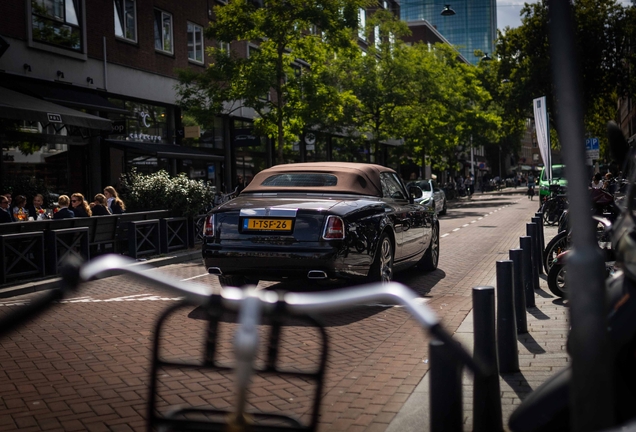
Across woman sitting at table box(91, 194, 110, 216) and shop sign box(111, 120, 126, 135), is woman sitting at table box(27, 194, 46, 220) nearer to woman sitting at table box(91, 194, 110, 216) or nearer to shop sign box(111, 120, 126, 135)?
woman sitting at table box(91, 194, 110, 216)

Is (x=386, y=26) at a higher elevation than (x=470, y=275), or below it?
higher

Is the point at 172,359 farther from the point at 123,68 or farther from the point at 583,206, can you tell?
the point at 123,68

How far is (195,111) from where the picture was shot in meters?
23.4

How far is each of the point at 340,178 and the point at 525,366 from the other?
4.48m

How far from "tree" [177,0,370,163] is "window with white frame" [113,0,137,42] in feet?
6.78

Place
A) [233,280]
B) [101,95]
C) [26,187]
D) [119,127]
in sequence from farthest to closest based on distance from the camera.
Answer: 1. [101,95]
2. [119,127]
3. [26,187]
4. [233,280]

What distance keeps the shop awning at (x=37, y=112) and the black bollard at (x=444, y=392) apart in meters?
13.8

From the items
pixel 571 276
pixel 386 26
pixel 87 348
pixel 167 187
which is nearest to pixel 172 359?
Result: pixel 571 276

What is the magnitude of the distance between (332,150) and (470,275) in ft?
105

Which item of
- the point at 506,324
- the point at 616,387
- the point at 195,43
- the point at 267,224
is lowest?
the point at 506,324

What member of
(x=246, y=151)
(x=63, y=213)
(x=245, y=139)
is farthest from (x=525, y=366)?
(x=246, y=151)

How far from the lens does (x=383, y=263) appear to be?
9.05 meters

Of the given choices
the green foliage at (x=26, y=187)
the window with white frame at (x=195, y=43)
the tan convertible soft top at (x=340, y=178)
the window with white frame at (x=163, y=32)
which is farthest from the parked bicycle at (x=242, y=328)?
the window with white frame at (x=195, y=43)

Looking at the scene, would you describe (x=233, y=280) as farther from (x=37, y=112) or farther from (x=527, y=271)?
(x=37, y=112)
